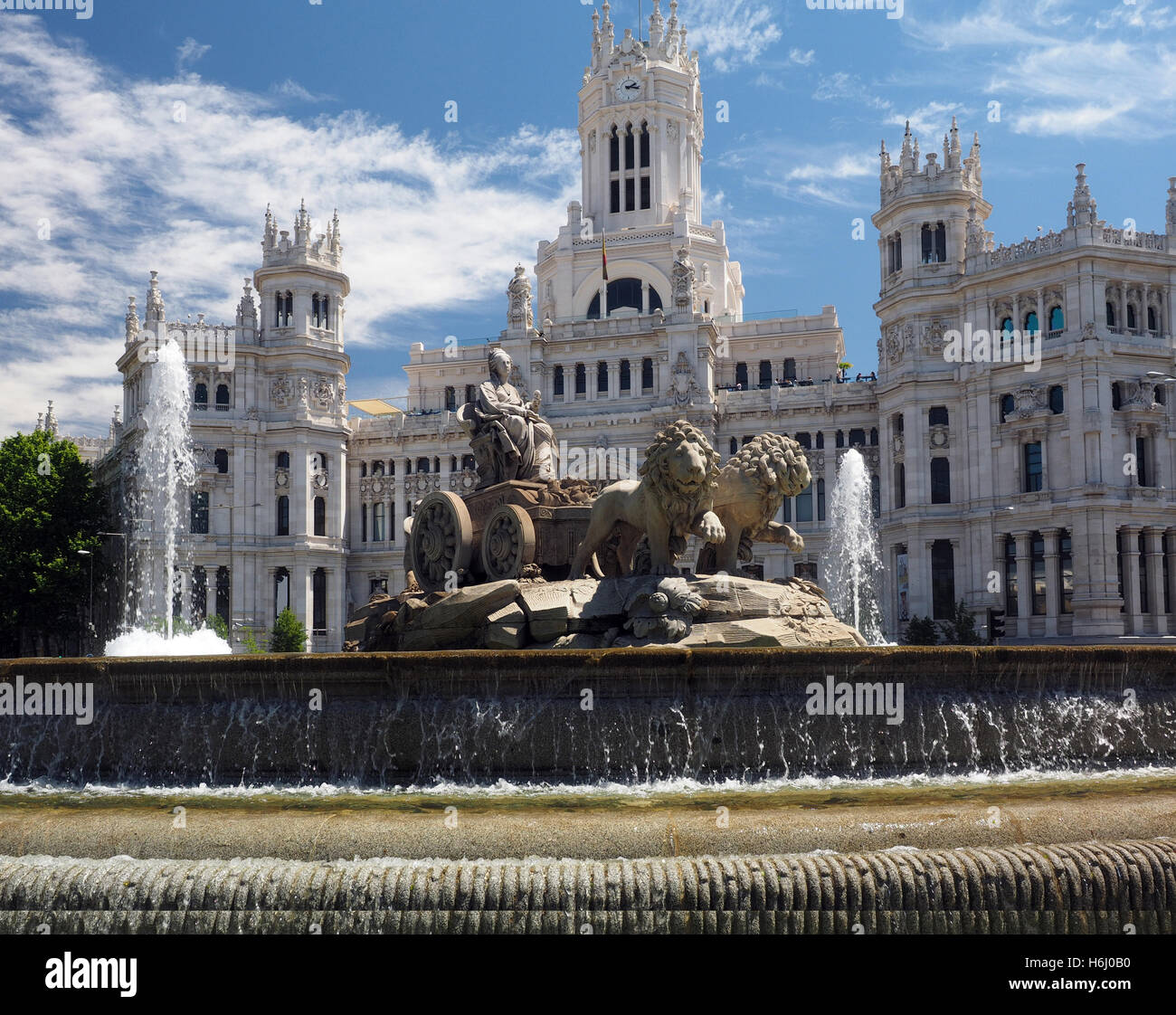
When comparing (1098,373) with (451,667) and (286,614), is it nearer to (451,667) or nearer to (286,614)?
(286,614)

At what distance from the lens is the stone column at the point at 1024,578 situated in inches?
2371

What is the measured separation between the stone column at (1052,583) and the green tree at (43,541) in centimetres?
5168

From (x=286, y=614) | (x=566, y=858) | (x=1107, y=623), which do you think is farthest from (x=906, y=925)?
(x=286, y=614)

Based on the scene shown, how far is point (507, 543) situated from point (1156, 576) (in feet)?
159

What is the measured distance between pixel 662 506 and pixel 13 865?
1003 cm

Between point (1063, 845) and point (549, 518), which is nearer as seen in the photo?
point (1063, 845)

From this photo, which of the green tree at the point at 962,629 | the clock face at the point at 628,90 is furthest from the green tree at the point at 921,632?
the clock face at the point at 628,90

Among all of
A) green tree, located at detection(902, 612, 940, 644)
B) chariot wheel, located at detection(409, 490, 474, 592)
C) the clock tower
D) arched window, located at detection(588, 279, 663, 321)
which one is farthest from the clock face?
chariot wheel, located at detection(409, 490, 474, 592)

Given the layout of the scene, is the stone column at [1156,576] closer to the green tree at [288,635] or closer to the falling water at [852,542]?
the falling water at [852,542]

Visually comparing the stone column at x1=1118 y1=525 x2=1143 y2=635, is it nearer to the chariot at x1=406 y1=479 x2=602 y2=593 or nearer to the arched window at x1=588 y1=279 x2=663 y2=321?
the arched window at x1=588 y1=279 x2=663 y2=321

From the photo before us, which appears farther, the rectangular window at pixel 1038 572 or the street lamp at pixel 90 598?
the street lamp at pixel 90 598

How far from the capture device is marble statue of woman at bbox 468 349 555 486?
20.8m

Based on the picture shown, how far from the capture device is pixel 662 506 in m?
17.2

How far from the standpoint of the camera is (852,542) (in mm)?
69375
